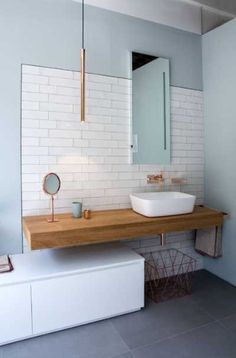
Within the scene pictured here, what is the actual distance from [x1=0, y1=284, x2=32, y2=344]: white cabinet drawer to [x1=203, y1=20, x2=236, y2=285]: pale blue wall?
2.10 meters

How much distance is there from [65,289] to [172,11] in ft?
9.88

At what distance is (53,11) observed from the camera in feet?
8.18

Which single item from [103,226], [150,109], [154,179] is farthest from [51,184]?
[150,109]

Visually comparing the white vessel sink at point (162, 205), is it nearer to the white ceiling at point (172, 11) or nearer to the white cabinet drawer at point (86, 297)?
the white cabinet drawer at point (86, 297)

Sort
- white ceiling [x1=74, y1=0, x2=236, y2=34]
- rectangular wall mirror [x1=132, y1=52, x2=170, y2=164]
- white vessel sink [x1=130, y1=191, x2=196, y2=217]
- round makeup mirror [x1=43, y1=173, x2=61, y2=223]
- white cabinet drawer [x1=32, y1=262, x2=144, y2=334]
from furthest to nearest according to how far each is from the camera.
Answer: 1. rectangular wall mirror [x1=132, y1=52, x2=170, y2=164]
2. white ceiling [x1=74, y1=0, x2=236, y2=34]
3. white vessel sink [x1=130, y1=191, x2=196, y2=217]
4. round makeup mirror [x1=43, y1=173, x2=61, y2=223]
5. white cabinet drawer [x1=32, y1=262, x2=144, y2=334]

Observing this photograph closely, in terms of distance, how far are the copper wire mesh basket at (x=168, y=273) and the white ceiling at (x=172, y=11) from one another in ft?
8.33

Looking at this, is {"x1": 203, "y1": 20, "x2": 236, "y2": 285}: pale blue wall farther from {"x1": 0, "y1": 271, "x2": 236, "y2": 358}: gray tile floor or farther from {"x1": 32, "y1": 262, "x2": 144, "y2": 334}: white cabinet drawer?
{"x1": 32, "y1": 262, "x2": 144, "y2": 334}: white cabinet drawer

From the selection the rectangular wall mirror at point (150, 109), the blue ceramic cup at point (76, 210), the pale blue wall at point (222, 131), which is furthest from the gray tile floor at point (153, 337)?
the rectangular wall mirror at point (150, 109)

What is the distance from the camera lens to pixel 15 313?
78.2 inches

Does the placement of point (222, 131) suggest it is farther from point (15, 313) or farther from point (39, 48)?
point (15, 313)

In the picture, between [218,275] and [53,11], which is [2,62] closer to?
[53,11]

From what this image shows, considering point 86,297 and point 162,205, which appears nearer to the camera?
point 86,297

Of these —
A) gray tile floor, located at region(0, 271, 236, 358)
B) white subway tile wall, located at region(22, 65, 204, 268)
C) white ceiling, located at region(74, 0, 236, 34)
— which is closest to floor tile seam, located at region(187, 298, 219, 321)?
gray tile floor, located at region(0, 271, 236, 358)

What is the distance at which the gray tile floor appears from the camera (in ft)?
6.30
